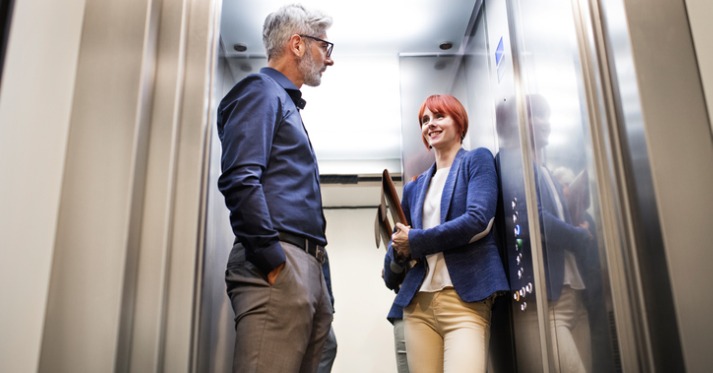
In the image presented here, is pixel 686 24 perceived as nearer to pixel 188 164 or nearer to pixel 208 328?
pixel 188 164

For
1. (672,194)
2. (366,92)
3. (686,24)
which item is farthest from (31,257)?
(366,92)

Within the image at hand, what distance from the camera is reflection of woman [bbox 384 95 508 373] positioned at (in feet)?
6.36

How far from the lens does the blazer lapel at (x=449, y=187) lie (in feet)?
7.06

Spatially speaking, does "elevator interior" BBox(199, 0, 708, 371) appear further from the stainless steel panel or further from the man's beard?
the man's beard

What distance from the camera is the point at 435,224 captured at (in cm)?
219

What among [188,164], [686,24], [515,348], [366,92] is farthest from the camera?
[366,92]

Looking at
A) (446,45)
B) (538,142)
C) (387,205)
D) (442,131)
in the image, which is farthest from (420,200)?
(446,45)

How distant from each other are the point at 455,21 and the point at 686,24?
1.77 m

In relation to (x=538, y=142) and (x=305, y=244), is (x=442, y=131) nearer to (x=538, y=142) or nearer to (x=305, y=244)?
(x=538, y=142)

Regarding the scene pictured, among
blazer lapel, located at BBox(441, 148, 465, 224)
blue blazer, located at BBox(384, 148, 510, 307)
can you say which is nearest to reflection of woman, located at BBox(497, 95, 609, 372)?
blue blazer, located at BBox(384, 148, 510, 307)

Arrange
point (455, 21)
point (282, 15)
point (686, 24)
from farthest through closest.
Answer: point (455, 21) < point (282, 15) < point (686, 24)

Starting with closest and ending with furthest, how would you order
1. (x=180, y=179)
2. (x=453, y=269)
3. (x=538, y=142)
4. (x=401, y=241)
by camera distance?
1. (x=180, y=179)
2. (x=538, y=142)
3. (x=453, y=269)
4. (x=401, y=241)

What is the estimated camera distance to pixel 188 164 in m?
1.49

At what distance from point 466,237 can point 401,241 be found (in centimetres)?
25
